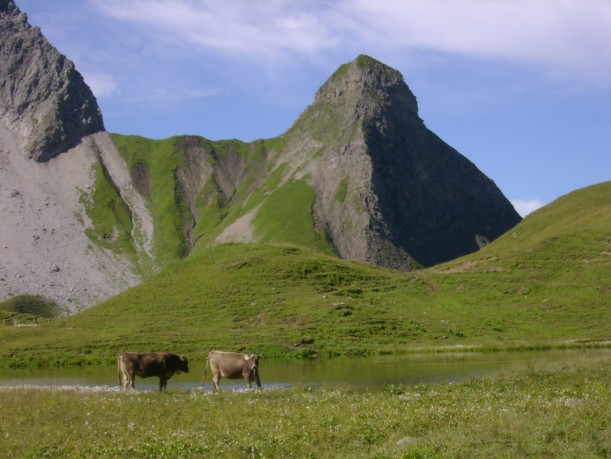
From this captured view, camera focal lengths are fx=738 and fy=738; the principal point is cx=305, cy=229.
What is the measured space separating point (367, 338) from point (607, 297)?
107 feet

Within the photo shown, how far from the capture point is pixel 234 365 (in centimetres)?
3953

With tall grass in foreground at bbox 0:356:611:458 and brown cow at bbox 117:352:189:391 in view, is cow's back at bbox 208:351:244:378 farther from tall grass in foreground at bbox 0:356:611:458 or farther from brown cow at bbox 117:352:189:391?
tall grass in foreground at bbox 0:356:611:458

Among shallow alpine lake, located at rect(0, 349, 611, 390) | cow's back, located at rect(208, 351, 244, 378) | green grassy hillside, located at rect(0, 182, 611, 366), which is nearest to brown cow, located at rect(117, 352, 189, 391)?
shallow alpine lake, located at rect(0, 349, 611, 390)

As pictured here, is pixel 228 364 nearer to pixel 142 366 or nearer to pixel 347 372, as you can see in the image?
pixel 142 366

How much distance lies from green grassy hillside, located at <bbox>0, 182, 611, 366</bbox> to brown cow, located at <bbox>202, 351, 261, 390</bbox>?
2731 centimetres

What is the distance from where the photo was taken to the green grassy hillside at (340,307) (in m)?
73.4

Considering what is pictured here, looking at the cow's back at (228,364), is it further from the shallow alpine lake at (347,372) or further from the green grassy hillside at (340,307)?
the green grassy hillside at (340,307)

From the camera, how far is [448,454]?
54.0 feet

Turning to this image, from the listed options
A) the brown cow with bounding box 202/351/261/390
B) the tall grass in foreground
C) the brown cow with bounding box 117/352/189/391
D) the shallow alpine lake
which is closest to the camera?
the tall grass in foreground

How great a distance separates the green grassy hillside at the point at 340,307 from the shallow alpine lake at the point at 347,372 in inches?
295

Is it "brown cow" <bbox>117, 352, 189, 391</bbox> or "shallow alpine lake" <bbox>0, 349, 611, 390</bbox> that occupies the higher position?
"brown cow" <bbox>117, 352, 189, 391</bbox>

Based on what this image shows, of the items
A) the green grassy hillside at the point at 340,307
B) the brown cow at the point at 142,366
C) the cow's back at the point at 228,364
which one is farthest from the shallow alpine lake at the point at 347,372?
the green grassy hillside at the point at 340,307

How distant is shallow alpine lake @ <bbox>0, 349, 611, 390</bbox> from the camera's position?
40.7 m

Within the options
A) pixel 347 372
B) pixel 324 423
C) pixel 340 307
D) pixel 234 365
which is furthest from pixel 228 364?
pixel 340 307
